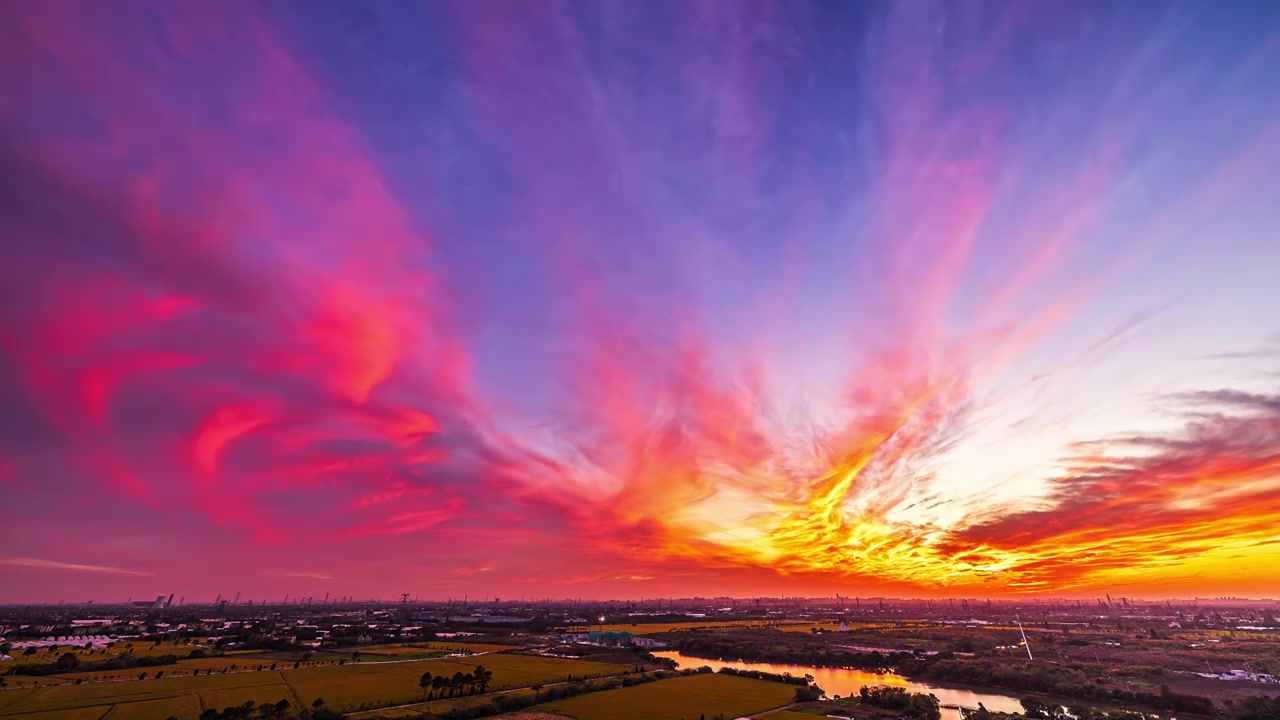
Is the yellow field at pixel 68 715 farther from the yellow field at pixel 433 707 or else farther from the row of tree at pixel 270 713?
the yellow field at pixel 433 707

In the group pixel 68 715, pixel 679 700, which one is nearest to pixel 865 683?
pixel 679 700

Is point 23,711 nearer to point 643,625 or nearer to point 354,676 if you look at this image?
point 354,676

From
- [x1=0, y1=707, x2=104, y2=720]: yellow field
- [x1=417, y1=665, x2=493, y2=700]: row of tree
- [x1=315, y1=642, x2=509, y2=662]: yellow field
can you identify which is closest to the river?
[x1=315, y1=642, x2=509, y2=662]: yellow field

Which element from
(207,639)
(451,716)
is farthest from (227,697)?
(207,639)

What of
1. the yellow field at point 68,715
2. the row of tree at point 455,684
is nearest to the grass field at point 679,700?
the row of tree at point 455,684

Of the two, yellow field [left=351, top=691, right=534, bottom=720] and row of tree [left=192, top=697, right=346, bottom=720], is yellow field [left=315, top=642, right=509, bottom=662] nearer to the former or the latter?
yellow field [left=351, top=691, right=534, bottom=720]

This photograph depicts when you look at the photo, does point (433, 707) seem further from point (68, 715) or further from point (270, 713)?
point (68, 715)
